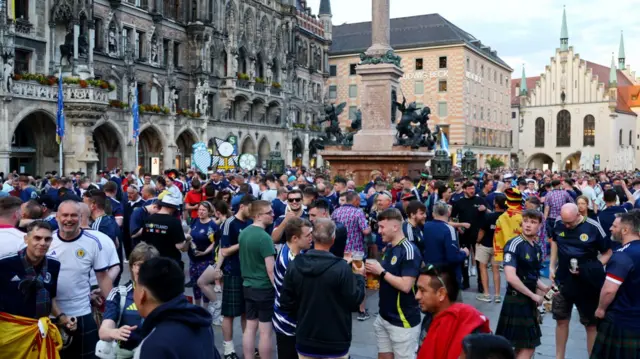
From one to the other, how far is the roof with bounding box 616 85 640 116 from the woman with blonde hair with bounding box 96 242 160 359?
82418 mm

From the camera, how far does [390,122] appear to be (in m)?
20.2

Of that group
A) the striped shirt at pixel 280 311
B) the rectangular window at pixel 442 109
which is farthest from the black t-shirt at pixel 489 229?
the rectangular window at pixel 442 109

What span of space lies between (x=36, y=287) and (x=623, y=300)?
5.13m

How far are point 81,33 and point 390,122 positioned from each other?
20.4m

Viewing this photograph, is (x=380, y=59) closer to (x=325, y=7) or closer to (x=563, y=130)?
(x=325, y=7)

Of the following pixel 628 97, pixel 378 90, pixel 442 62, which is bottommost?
pixel 378 90

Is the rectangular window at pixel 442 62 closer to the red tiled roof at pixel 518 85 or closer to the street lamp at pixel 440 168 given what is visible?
the red tiled roof at pixel 518 85

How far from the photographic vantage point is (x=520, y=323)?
5.79 metres

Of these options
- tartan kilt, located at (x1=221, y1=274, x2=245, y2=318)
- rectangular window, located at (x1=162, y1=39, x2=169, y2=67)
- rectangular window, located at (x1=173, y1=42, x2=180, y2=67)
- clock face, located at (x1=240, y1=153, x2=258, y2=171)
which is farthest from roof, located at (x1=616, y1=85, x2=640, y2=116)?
tartan kilt, located at (x1=221, y1=274, x2=245, y2=318)

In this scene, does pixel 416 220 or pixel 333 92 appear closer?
pixel 416 220

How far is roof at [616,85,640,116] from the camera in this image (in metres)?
76.4

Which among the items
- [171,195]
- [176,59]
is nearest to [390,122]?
[171,195]

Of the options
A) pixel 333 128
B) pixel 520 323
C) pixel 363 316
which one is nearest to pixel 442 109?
pixel 333 128

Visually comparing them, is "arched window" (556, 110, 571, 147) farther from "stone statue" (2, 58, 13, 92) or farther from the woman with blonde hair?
the woman with blonde hair
